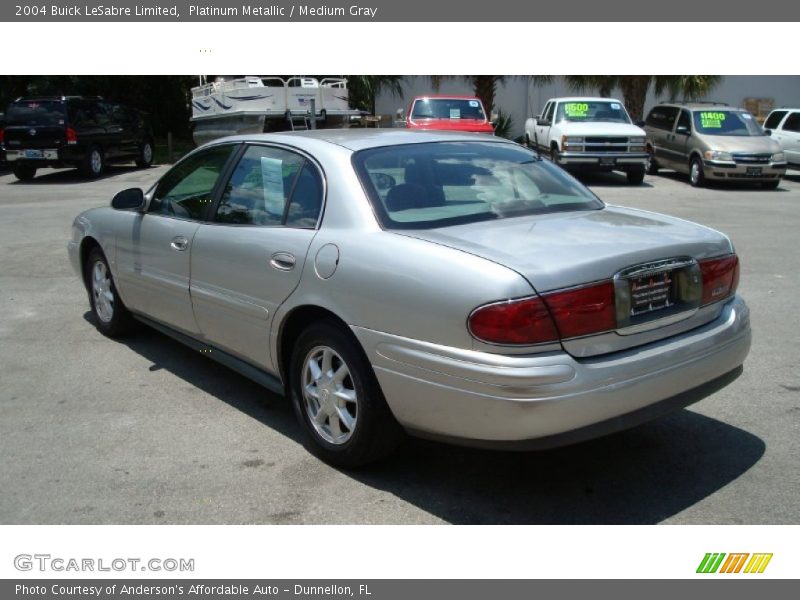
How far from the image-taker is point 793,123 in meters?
20.1

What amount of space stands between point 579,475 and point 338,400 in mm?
1209

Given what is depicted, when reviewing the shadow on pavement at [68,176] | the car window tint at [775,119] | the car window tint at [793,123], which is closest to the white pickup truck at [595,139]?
the car window tint at [793,123]

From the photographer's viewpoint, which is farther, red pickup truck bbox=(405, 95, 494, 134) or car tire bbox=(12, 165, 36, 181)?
car tire bbox=(12, 165, 36, 181)

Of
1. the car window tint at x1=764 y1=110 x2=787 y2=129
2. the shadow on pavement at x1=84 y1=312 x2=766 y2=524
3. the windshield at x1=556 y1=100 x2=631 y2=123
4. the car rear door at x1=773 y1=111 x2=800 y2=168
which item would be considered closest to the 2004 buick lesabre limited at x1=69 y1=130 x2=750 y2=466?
the shadow on pavement at x1=84 y1=312 x2=766 y2=524

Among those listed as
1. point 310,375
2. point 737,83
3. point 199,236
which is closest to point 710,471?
point 310,375

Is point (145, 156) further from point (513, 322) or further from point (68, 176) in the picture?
point (513, 322)

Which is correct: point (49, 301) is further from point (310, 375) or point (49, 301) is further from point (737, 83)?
point (737, 83)

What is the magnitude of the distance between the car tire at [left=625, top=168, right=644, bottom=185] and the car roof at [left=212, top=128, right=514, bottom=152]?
14.8m

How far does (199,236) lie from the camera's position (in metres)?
4.83

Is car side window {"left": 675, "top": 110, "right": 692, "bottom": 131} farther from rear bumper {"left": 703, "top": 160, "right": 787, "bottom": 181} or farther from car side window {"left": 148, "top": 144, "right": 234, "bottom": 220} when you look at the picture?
car side window {"left": 148, "top": 144, "right": 234, "bottom": 220}

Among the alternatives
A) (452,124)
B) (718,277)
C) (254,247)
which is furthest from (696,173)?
(254,247)

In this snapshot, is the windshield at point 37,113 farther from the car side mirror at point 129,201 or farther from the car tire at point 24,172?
the car side mirror at point 129,201

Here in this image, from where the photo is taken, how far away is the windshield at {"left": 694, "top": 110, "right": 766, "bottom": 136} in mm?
18469

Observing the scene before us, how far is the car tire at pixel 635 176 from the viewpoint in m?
18.9
